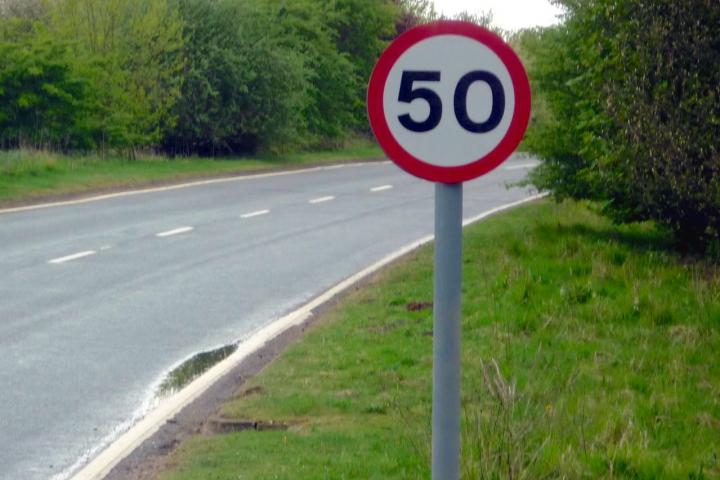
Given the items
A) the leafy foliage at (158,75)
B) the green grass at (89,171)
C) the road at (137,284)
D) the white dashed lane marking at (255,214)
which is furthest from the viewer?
the leafy foliage at (158,75)

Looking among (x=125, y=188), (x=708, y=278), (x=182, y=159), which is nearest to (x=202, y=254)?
(x=708, y=278)

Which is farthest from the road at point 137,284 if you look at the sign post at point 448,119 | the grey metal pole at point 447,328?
the sign post at point 448,119

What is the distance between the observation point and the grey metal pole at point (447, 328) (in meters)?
4.25

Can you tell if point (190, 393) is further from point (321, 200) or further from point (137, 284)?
point (321, 200)

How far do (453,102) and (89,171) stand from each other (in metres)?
25.9

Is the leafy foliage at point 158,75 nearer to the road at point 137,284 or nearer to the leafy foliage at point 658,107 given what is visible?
the road at point 137,284

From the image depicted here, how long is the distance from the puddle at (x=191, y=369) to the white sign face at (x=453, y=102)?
5.09 metres

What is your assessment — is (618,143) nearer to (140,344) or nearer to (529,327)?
(529,327)

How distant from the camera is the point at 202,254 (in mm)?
16641

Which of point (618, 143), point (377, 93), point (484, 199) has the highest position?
point (377, 93)

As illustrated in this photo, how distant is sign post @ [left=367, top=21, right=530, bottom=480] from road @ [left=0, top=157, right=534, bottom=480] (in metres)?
3.57

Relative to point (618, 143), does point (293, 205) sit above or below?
below

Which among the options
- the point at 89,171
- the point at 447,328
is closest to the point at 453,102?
the point at 447,328

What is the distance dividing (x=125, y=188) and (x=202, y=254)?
37.8ft
